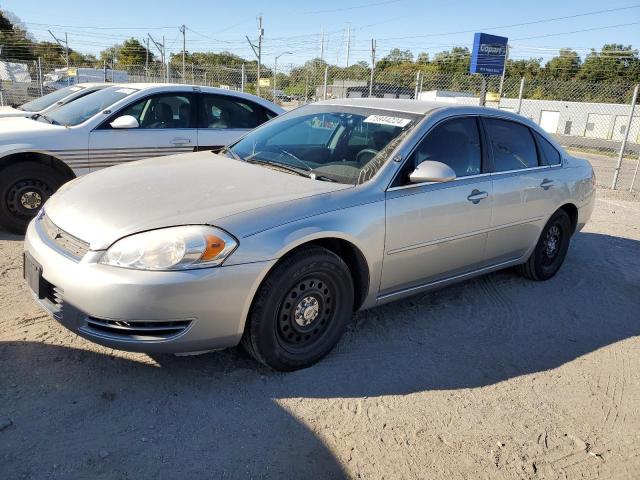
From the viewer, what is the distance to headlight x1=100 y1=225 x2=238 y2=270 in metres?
2.62

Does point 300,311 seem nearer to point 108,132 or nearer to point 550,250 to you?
point 550,250

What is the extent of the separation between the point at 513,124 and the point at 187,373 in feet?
11.1

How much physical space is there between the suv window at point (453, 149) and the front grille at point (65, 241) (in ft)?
6.31

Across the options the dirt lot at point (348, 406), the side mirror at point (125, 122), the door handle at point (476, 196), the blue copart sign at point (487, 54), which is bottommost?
the dirt lot at point (348, 406)

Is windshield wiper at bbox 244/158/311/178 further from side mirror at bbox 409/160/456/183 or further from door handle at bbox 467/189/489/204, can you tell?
door handle at bbox 467/189/489/204

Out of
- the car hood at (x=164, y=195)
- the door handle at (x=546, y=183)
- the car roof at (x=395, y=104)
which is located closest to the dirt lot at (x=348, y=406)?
the car hood at (x=164, y=195)

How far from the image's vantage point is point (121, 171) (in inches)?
144

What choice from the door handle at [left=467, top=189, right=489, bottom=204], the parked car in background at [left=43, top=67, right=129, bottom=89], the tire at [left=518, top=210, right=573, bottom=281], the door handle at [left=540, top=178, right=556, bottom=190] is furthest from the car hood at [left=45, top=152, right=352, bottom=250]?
the parked car in background at [left=43, top=67, right=129, bottom=89]

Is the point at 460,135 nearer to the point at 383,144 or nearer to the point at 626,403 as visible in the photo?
the point at 383,144

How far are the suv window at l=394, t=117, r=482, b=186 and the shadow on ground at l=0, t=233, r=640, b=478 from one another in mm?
1139

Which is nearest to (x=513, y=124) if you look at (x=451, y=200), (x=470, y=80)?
(x=451, y=200)

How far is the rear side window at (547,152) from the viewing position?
484 centimetres

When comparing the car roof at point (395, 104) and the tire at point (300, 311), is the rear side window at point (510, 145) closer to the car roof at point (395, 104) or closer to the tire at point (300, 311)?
the car roof at point (395, 104)

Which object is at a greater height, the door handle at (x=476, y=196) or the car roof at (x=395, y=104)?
the car roof at (x=395, y=104)
